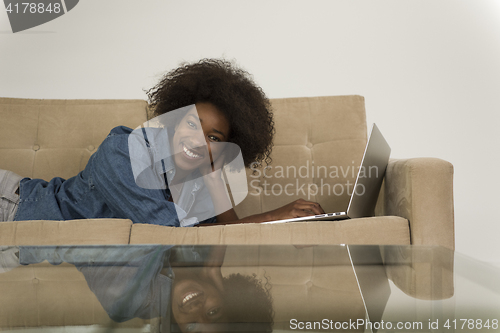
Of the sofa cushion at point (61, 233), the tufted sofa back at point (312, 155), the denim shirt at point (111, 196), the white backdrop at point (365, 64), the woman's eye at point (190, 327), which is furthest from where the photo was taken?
the white backdrop at point (365, 64)

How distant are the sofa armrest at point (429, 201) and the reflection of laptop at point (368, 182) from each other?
10 centimetres

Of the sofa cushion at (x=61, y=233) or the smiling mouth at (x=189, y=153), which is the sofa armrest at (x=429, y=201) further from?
the sofa cushion at (x=61, y=233)

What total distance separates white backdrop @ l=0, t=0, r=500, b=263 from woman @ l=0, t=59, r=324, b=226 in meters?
0.51

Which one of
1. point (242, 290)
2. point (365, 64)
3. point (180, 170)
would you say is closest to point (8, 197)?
point (180, 170)

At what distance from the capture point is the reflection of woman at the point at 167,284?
1.12 ft

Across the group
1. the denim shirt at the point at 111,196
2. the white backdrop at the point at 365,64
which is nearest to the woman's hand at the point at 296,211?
the denim shirt at the point at 111,196

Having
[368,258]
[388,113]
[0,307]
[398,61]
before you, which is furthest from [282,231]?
[398,61]

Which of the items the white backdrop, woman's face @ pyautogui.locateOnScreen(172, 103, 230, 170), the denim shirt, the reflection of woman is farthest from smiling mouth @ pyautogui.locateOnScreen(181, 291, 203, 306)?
the white backdrop

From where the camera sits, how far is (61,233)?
102cm

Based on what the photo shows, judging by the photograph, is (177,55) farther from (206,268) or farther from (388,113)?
(206,268)

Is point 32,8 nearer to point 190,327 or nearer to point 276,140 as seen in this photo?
point 276,140

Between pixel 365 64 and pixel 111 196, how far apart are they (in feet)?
5.08

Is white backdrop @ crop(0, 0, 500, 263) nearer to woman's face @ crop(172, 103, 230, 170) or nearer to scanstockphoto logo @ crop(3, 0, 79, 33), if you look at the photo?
scanstockphoto logo @ crop(3, 0, 79, 33)

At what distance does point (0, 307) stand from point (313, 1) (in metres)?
2.11
